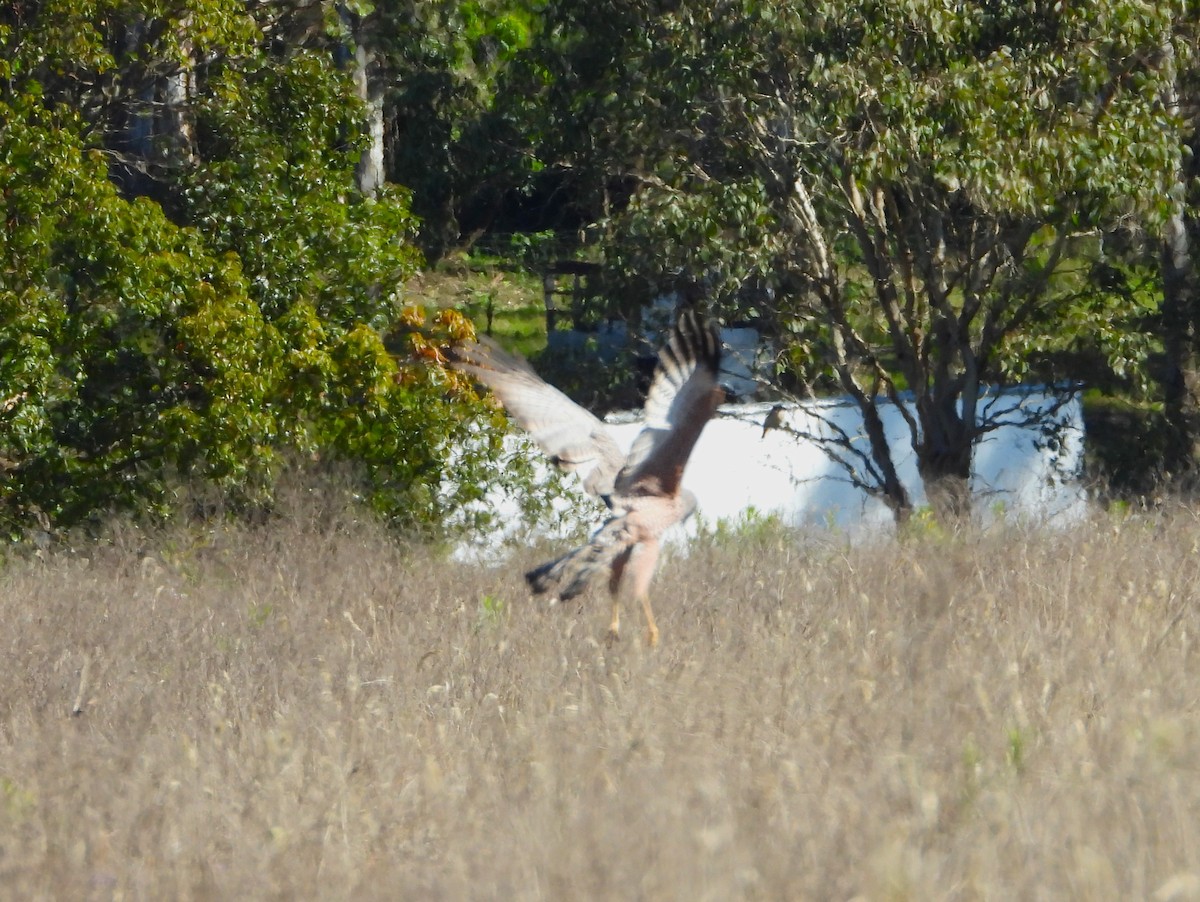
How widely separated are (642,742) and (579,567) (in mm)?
2865

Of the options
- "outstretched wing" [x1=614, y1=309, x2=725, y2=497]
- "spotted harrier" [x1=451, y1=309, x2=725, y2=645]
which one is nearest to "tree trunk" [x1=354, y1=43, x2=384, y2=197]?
"spotted harrier" [x1=451, y1=309, x2=725, y2=645]

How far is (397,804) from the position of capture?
3.62 metres

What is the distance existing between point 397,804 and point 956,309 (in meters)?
10.7

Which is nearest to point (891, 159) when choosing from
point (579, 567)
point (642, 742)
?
point (579, 567)

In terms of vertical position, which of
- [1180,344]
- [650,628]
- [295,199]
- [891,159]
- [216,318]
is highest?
[891,159]

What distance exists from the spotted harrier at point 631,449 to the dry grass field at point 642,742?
0.21 meters

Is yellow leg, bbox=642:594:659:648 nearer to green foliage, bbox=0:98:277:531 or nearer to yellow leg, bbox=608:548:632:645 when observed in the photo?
yellow leg, bbox=608:548:632:645

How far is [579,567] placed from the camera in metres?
6.56

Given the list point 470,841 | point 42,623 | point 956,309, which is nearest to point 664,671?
point 470,841

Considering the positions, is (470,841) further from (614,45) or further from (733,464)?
(733,464)

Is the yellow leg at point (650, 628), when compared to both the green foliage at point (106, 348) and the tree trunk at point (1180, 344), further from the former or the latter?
the tree trunk at point (1180, 344)

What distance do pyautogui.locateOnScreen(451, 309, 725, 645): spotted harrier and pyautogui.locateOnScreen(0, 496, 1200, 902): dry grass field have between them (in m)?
0.21

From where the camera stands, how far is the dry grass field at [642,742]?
295cm

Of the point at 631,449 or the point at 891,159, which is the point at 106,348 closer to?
the point at 631,449
